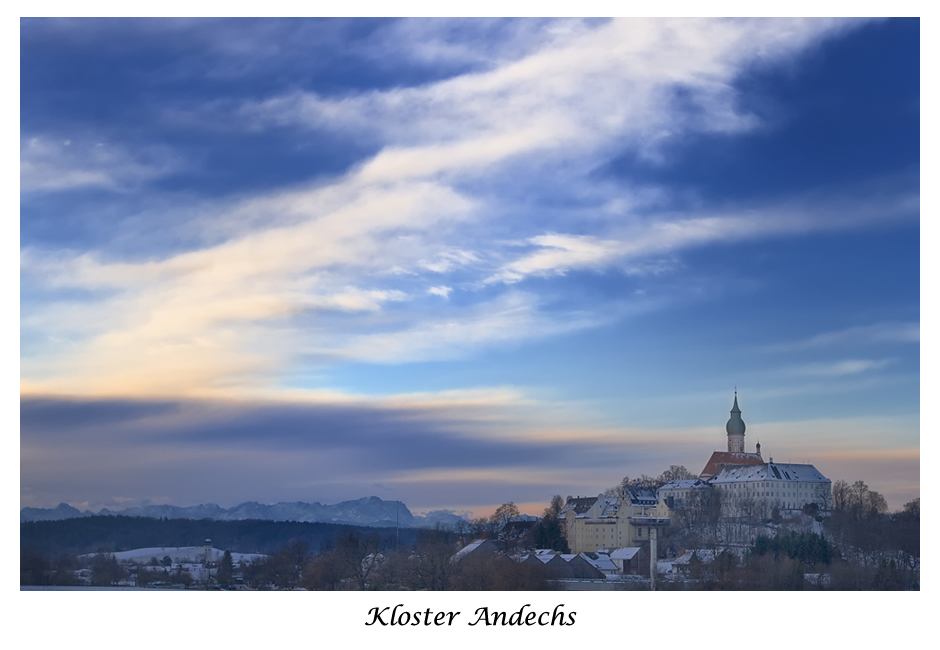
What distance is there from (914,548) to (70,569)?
28065 mm

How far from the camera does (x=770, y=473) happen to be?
188 ft

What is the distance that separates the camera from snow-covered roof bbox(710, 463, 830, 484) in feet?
167

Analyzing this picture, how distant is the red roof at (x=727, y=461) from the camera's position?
58.8m

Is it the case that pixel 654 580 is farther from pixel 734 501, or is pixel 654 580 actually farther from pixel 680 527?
pixel 734 501

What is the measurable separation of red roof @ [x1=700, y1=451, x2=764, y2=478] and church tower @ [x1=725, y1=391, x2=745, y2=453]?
4.57 ft

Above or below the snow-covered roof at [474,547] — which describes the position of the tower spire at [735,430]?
above

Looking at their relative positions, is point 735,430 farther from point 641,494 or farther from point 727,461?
point 727,461

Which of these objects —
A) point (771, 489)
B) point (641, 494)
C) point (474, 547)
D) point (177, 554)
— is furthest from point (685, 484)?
point (177, 554)

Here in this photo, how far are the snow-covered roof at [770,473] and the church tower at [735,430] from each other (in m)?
2.01

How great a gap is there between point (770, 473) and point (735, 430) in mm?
10289

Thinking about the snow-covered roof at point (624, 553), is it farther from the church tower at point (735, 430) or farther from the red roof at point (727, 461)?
the red roof at point (727, 461)

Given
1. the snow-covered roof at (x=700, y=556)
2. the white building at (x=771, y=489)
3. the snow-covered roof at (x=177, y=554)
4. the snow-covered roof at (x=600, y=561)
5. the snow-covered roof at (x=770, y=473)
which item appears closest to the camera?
the snow-covered roof at (x=177, y=554)

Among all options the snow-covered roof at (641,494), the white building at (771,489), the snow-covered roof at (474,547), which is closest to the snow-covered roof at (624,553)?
the snow-covered roof at (641,494)
